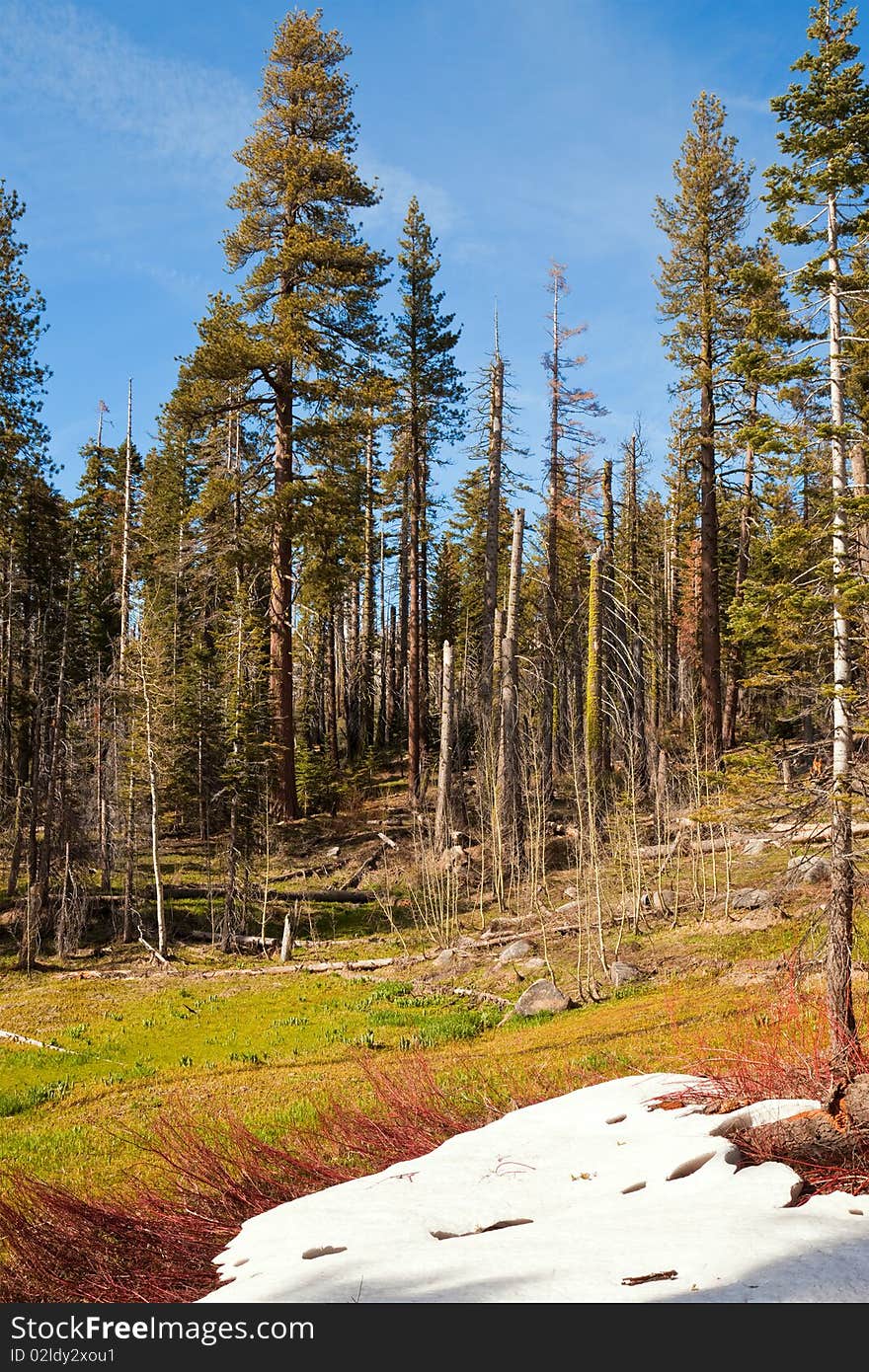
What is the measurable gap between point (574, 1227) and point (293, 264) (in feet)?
80.4

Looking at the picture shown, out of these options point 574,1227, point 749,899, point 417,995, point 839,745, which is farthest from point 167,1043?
point 749,899

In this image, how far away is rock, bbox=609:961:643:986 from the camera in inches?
487

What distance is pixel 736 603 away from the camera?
7707mm

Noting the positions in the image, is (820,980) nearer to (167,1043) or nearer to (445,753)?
(167,1043)

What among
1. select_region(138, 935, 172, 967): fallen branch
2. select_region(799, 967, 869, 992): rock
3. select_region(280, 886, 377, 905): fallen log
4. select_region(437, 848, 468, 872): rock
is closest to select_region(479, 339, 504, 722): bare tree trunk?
select_region(437, 848, 468, 872): rock

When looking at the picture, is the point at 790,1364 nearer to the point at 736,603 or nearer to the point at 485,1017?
the point at 736,603

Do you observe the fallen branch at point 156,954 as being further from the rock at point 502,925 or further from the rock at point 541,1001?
the rock at point 541,1001

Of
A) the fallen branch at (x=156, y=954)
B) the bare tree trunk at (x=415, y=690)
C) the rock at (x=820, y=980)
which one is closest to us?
the rock at (x=820, y=980)

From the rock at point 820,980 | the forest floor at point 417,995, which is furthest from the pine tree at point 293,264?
the rock at point 820,980

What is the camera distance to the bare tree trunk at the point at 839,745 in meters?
6.56

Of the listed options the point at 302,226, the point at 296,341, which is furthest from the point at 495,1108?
the point at 302,226

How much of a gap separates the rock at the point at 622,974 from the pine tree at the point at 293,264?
12461 mm

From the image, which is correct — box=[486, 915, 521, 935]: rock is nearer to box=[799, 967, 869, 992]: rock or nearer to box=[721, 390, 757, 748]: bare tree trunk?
box=[799, 967, 869, 992]: rock

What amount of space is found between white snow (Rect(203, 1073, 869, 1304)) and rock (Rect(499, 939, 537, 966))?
843cm
